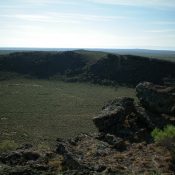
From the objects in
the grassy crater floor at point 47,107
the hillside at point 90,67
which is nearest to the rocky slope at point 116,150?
the grassy crater floor at point 47,107

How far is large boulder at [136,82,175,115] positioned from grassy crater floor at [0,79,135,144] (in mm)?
11620

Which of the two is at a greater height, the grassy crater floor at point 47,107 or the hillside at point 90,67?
the hillside at point 90,67

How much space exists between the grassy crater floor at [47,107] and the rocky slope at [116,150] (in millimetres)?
11231

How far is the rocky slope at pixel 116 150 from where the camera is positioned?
16.1 metres

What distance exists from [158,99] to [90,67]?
76.4 meters

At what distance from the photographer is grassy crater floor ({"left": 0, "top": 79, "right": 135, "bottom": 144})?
123ft

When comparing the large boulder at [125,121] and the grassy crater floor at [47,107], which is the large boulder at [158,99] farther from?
the grassy crater floor at [47,107]

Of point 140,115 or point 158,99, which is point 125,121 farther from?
point 158,99

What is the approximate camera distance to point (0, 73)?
3858 inches

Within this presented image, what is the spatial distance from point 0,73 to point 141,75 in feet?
121

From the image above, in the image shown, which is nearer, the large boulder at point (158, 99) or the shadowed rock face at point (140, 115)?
the shadowed rock face at point (140, 115)

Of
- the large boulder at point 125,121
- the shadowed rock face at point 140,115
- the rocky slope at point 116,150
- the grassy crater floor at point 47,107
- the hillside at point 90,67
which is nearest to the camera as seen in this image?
the rocky slope at point 116,150

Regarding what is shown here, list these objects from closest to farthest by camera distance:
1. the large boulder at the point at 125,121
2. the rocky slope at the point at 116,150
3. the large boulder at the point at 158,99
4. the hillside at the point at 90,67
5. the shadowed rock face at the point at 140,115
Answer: the rocky slope at the point at 116,150 < the large boulder at the point at 125,121 < the shadowed rock face at the point at 140,115 < the large boulder at the point at 158,99 < the hillside at the point at 90,67

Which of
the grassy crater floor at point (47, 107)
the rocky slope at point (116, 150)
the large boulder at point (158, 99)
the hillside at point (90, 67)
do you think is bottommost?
the grassy crater floor at point (47, 107)
